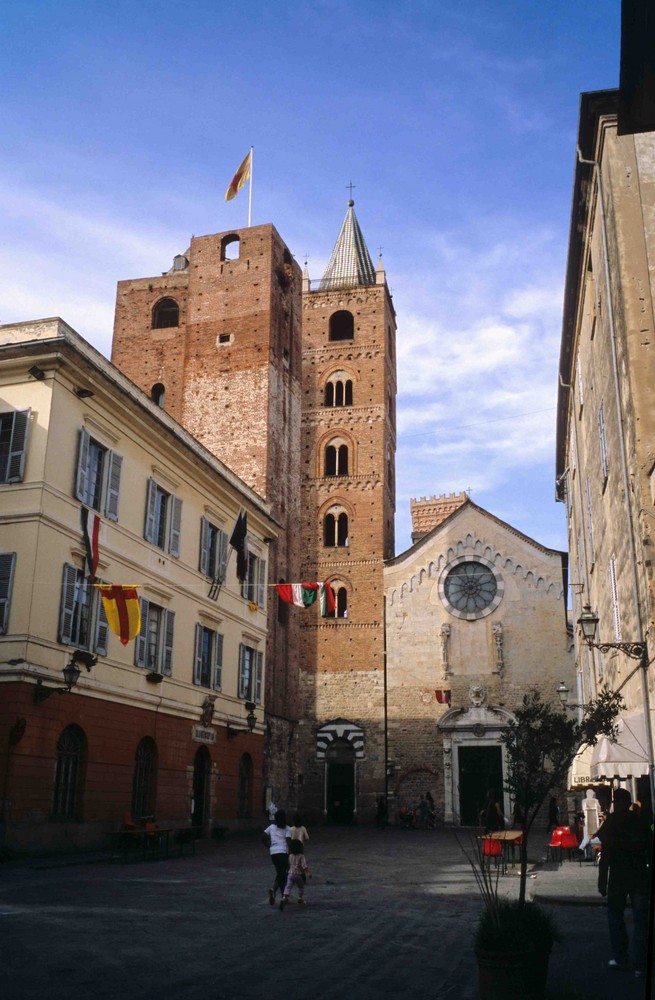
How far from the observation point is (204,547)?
910 inches

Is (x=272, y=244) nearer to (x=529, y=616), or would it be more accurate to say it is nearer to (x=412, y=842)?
(x=529, y=616)

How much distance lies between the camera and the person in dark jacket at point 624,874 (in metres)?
7.04

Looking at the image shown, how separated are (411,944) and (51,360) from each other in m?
12.2

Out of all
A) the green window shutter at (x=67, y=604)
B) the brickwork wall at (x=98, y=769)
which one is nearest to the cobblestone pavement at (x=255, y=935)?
the brickwork wall at (x=98, y=769)

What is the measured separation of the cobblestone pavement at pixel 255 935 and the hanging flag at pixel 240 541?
811cm

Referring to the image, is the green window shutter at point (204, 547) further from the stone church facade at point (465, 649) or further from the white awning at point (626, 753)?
the stone church facade at point (465, 649)

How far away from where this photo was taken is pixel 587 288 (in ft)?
58.7

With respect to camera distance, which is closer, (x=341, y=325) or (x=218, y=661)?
(x=218, y=661)

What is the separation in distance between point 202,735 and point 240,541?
460cm

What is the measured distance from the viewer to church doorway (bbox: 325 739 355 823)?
119ft

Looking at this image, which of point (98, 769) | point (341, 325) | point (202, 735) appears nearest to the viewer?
point (98, 769)

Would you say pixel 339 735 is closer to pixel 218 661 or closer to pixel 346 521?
pixel 346 521

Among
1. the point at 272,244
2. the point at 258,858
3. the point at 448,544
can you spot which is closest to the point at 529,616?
the point at 448,544

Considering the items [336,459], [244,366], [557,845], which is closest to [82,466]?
[557,845]
